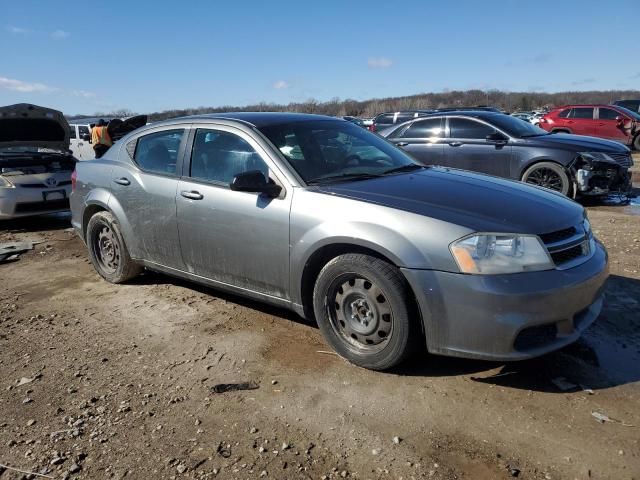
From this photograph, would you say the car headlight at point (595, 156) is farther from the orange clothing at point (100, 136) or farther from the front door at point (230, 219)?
the orange clothing at point (100, 136)

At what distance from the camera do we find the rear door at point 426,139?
31.6ft

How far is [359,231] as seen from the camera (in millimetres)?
3215

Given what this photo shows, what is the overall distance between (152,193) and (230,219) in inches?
40.2

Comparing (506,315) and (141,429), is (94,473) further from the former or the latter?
(506,315)

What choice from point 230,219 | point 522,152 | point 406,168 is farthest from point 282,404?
point 522,152

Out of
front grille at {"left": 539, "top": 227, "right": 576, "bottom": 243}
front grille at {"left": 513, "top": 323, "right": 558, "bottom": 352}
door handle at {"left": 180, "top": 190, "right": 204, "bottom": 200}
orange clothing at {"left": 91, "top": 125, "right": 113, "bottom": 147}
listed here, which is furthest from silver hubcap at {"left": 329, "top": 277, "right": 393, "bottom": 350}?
orange clothing at {"left": 91, "top": 125, "right": 113, "bottom": 147}

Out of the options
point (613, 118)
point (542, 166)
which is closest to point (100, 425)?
point (542, 166)

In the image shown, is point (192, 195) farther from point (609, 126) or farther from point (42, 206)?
point (609, 126)

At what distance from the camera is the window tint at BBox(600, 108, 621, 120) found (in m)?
19.6

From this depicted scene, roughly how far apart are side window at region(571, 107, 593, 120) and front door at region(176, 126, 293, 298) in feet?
64.1

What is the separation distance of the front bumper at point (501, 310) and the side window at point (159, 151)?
2.43m

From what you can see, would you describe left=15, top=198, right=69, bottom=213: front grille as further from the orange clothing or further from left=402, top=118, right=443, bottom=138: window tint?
left=402, top=118, right=443, bottom=138: window tint

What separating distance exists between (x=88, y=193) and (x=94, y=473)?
337 centimetres

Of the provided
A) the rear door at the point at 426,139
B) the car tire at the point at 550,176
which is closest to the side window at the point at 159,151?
the rear door at the point at 426,139
